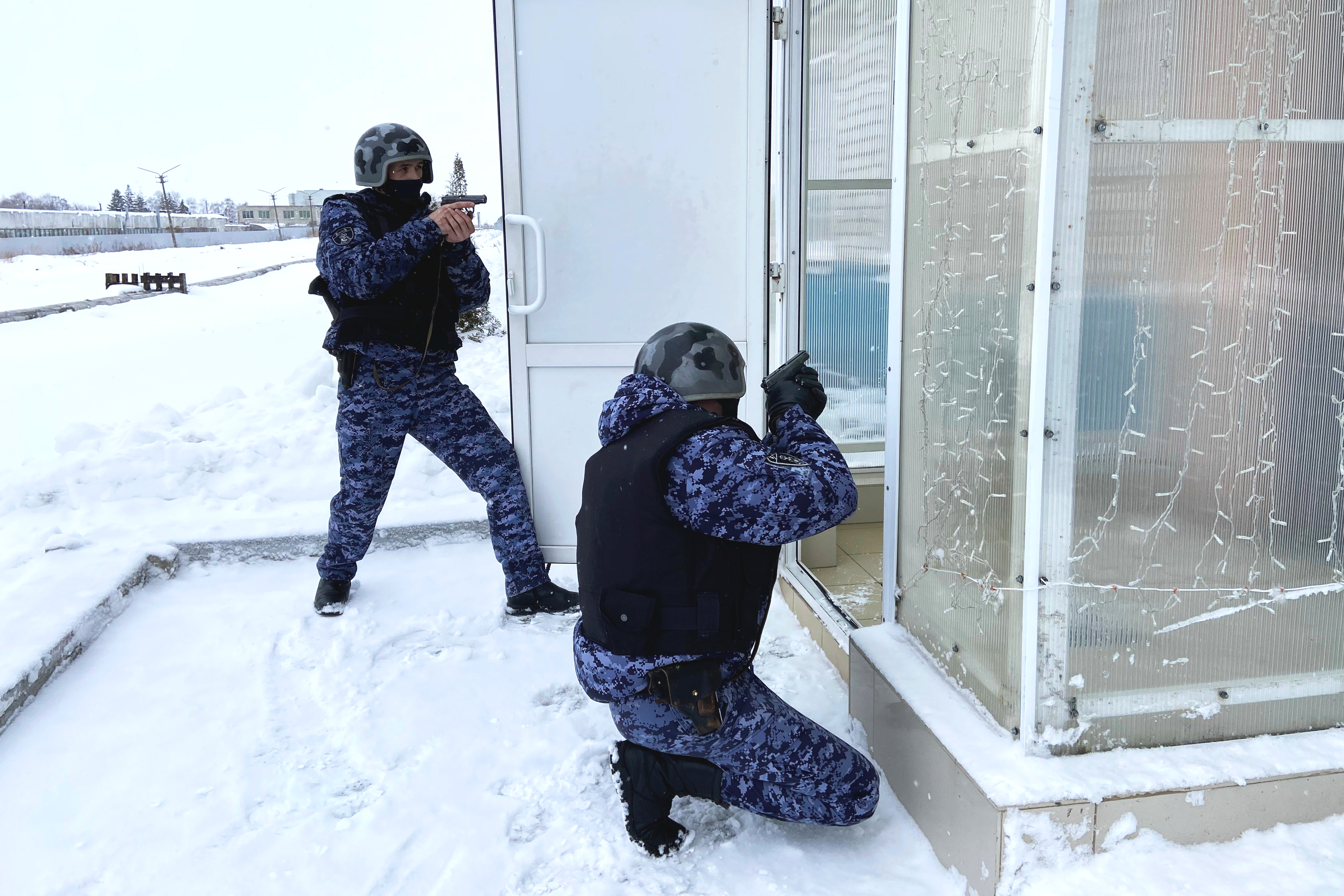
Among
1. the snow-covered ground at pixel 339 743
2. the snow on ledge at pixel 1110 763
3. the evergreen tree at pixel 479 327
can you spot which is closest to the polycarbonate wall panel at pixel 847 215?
the snow-covered ground at pixel 339 743

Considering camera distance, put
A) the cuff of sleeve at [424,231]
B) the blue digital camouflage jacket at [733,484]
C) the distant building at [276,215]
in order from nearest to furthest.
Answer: the blue digital camouflage jacket at [733,484] → the cuff of sleeve at [424,231] → the distant building at [276,215]

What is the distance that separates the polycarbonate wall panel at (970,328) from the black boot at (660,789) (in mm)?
592

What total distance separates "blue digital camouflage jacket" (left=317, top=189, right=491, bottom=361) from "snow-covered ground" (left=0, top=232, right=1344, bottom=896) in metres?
1.04

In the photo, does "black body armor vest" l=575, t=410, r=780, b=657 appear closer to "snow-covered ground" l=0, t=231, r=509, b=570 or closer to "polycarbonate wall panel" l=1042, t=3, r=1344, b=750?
"polycarbonate wall panel" l=1042, t=3, r=1344, b=750

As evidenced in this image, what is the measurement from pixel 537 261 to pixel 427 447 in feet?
2.49

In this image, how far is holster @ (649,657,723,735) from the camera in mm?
2020

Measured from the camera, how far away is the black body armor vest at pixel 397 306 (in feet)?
10.8

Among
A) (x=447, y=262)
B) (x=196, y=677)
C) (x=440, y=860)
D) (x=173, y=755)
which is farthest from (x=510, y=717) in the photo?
(x=447, y=262)

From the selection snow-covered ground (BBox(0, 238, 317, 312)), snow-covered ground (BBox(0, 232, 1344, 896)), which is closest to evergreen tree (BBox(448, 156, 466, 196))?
snow-covered ground (BBox(0, 238, 317, 312))

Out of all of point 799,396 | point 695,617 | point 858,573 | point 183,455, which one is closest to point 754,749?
point 695,617

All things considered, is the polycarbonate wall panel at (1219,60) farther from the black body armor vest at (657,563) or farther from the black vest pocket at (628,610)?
the black vest pocket at (628,610)

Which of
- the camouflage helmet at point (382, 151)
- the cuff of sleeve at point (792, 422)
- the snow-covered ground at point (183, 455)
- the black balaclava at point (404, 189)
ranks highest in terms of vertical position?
the camouflage helmet at point (382, 151)

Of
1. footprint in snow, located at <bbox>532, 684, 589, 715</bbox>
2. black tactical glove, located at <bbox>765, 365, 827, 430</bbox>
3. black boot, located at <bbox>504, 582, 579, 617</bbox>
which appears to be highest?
black tactical glove, located at <bbox>765, 365, 827, 430</bbox>

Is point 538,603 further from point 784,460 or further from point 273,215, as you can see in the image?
point 273,215
